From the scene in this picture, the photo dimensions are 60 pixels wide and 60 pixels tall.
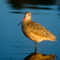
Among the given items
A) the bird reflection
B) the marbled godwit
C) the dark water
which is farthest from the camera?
the marbled godwit

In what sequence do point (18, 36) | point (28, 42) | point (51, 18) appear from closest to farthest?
point (28, 42)
point (18, 36)
point (51, 18)

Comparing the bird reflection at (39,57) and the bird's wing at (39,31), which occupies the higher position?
the bird's wing at (39,31)

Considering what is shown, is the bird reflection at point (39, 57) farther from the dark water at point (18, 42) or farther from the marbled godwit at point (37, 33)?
the marbled godwit at point (37, 33)

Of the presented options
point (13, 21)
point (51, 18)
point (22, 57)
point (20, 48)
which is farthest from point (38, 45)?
point (51, 18)

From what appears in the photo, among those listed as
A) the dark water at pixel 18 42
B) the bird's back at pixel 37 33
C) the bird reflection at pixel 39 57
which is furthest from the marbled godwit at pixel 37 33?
the bird reflection at pixel 39 57

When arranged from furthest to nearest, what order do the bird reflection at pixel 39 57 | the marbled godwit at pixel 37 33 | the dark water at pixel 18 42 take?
the marbled godwit at pixel 37 33 → the dark water at pixel 18 42 → the bird reflection at pixel 39 57

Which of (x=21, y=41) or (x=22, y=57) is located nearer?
A: (x=22, y=57)

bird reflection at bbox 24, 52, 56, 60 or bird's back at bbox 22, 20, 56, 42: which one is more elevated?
bird's back at bbox 22, 20, 56, 42

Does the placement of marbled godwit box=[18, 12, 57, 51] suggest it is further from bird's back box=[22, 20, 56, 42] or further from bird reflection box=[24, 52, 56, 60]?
bird reflection box=[24, 52, 56, 60]

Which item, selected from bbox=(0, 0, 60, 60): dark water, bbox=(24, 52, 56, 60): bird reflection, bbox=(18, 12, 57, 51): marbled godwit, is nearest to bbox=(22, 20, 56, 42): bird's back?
bbox=(18, 12, 57, 51): marbled godwit

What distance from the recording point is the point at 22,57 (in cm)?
744

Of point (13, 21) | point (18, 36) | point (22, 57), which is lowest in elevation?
point (22, 57)

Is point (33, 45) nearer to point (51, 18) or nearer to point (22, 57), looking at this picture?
point (22, 57)

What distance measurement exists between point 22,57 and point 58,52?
1.31 m
